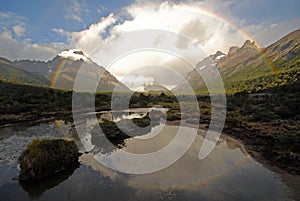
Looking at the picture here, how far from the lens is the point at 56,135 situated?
100 feet

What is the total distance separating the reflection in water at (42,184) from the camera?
14.3 metres

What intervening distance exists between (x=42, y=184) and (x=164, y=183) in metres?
8.53

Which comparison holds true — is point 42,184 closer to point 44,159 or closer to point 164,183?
point 44,159

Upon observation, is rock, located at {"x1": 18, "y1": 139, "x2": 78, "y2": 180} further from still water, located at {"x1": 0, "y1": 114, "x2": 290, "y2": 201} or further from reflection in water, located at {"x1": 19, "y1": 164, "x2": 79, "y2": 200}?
still water, located at {"x1": 0, "y1": 114, "x2": 290, "y2": 201}

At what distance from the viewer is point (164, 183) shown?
51.9 ft

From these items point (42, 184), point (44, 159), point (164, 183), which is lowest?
point (42, 184)

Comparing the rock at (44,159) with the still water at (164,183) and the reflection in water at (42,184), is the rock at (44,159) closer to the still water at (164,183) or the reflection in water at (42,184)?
the reflection in water at (42,184)

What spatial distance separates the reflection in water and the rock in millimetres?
448

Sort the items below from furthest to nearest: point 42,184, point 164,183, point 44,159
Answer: point 44,159 → point 164,183 → point 42,184

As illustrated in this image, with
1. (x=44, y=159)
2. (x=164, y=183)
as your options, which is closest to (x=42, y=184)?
(x=44, y=159)

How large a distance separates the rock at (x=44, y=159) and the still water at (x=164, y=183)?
66cm

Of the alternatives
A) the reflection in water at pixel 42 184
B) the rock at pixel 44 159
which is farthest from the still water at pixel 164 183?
the rock at pixel 44 159

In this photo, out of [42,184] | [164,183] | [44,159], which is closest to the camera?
[42,184]

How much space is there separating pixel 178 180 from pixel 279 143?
15646 millimetres
